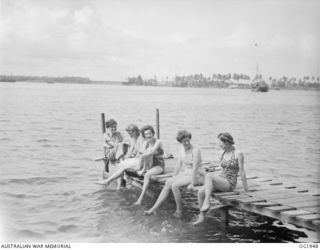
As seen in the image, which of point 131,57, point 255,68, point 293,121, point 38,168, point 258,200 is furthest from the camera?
point 293,121

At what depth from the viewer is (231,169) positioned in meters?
7.77

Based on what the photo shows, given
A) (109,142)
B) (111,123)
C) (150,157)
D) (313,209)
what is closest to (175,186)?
(150,157)

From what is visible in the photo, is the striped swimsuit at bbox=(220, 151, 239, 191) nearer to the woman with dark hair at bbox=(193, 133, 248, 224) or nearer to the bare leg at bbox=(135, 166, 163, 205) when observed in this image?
the woman with dark hair at bbox=(193, 133, 248, 224)

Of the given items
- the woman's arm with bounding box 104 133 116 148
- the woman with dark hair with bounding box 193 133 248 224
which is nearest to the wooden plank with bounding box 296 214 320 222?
the woman with dark hair with bounding box 193 133 248 224

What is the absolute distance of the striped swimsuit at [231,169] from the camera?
7.70 meters

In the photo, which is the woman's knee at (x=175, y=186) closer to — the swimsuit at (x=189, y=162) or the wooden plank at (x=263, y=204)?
the swimsuit at (x=189, y=162)

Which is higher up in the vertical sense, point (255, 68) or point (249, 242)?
point (255, 68)

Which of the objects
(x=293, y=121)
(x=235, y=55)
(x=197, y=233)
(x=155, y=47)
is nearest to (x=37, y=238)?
(x=197, y=233)

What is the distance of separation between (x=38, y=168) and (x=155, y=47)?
6.44 m

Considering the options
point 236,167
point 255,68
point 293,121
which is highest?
point 255,68

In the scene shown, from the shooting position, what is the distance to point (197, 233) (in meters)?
8.00

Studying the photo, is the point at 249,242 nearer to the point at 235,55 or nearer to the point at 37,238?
the point at 37,238

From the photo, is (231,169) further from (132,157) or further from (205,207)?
(132,157)

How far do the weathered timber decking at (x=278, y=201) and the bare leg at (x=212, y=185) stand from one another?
5.2 inches
